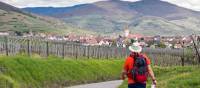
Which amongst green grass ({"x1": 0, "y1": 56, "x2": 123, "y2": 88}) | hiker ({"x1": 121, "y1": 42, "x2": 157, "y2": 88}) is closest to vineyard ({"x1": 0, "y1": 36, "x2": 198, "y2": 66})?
green grass ({"x1": 0, "y1": 56, "x2": 123, "y2": 88})

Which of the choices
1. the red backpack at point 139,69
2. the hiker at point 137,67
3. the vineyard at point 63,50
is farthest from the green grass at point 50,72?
the red backpack at point 139,69

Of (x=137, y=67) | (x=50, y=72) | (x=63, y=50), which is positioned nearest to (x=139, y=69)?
(x=137, y=67)

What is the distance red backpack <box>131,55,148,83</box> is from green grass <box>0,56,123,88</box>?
17.5m

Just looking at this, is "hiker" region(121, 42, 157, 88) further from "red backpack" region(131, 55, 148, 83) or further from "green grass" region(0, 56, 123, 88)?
"green grass" region(0, 56, 123, 88)

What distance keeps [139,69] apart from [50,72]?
2862 centimetres

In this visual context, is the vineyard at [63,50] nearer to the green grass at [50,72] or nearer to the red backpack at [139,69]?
the green grass at [50,72]

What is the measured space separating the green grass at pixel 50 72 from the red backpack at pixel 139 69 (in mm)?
17468

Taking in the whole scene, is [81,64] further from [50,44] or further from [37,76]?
[37,76]

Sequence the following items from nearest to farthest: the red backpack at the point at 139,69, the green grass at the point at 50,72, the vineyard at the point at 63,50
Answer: the red backpack at the point at 139,69 → the green grass at the point at 50,72 → the vineyard at the point at 63,50

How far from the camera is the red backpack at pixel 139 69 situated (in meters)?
18.2

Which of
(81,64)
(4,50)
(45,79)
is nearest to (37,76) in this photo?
(45,79)

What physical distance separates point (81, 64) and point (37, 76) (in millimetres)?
13731

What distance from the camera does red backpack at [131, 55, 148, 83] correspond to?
18156 millimetres

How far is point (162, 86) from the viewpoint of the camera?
1160 inches
